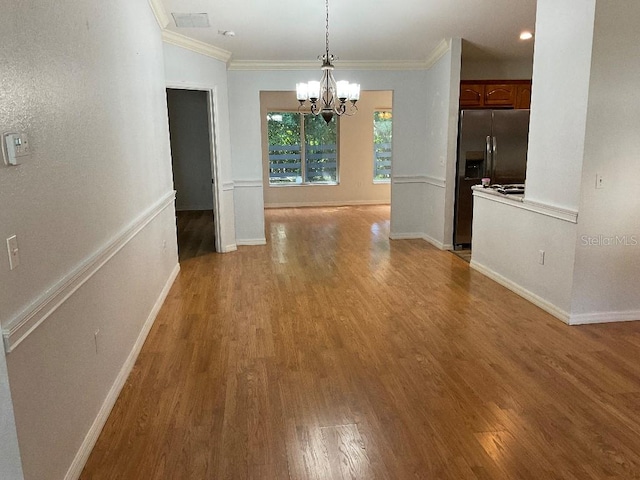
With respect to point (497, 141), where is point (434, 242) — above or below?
below

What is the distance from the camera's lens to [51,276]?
1.98 m

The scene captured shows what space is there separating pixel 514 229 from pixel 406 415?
2.58 meters

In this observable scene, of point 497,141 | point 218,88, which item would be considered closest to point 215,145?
point 218,88

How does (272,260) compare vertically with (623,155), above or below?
below

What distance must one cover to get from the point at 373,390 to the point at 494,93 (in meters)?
5.23

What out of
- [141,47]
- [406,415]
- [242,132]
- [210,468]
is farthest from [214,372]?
[242,132]

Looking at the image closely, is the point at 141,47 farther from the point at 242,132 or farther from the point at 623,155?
the point at 623,155

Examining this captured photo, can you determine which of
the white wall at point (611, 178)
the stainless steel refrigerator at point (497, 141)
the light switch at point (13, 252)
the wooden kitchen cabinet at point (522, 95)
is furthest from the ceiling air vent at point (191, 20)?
the wooden kitchen cabinet at point (522, 95)

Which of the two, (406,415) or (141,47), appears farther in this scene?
(141,47)

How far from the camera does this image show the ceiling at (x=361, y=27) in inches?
177

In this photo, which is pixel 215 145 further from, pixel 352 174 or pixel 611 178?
pixel 352 174

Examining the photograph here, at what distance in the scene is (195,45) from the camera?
5590 mm

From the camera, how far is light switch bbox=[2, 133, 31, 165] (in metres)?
1.63

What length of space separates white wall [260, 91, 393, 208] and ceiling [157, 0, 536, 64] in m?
3.69
